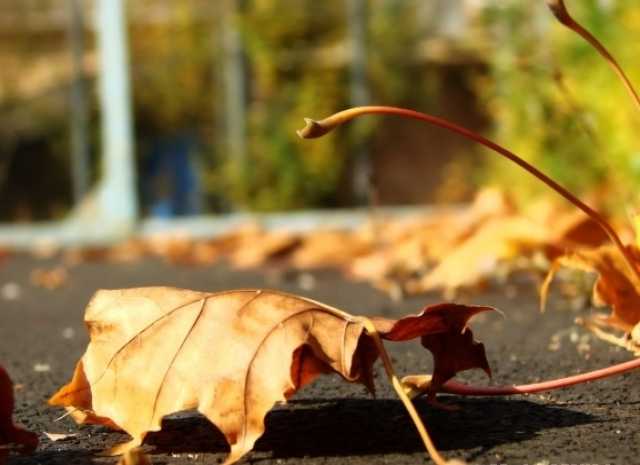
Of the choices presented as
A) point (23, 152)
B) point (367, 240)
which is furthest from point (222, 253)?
point (23, 152)

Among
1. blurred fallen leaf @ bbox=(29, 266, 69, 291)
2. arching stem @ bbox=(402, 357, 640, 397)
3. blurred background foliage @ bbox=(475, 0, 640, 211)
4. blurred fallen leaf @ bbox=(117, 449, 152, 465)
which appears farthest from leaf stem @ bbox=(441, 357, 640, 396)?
blurred fallen leaf @ bbox=(29, 266, 69, 291)

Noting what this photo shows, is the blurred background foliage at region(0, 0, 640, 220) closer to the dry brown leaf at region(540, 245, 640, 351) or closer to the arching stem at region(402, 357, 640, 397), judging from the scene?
the dry brown leaf at region(540, 245, 640, 351)

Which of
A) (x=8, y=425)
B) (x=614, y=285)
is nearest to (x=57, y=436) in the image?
(x=8, y=425)

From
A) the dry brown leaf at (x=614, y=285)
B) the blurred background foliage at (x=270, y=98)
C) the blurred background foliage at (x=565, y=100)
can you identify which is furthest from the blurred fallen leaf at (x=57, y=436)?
the blurred background foliage at (x=270, y=98)

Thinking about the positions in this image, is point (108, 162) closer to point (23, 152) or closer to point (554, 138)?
point (23, 152)

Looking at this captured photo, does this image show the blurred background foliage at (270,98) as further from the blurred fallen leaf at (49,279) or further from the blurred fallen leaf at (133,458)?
the blurred fallen leaf at (133,458)
